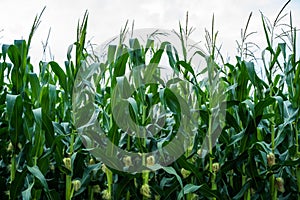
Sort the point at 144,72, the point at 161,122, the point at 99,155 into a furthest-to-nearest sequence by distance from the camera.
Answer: the point at 161,122, the point at 144,72, the point at 99,155

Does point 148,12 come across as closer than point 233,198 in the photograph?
No

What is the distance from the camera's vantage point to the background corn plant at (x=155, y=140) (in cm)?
181

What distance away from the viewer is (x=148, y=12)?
308 cm

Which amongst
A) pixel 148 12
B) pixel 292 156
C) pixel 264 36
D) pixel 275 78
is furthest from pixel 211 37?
pixel 148 12

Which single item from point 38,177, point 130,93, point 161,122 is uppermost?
point 130,93

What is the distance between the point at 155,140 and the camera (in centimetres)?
193

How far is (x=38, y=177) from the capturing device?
1652mm

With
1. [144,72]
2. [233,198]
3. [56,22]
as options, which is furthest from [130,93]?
[56,22]

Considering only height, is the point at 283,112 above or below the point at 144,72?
below

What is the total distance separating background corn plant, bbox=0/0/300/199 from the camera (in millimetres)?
1807

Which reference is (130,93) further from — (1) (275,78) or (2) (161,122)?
(1) (275,78)

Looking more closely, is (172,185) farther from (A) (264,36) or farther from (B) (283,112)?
(A) (264,36)

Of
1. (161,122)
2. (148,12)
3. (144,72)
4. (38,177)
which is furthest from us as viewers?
(148,12)

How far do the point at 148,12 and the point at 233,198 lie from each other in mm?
1632
